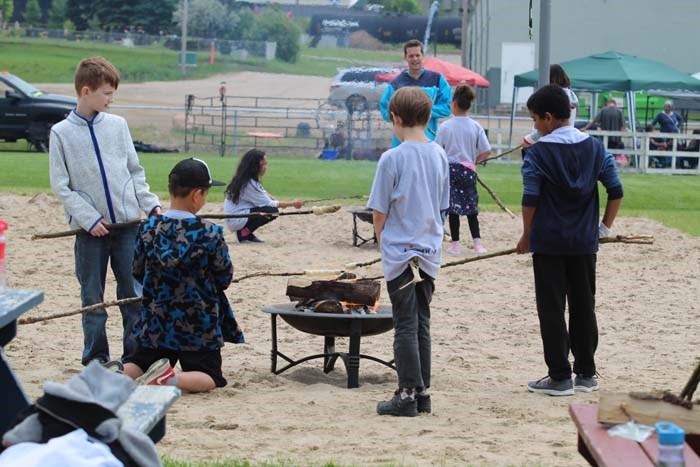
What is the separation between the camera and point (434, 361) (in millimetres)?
8742

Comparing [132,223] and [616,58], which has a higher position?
[616,58]

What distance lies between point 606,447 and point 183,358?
3.61 metres

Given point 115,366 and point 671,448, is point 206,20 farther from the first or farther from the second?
point 671,448

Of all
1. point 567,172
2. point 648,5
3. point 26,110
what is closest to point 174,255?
point 567,172

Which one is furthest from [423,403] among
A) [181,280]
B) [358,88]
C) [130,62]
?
[130,62]

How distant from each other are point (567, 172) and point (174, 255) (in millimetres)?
2352

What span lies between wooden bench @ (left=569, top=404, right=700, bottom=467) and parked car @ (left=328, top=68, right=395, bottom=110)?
3448 centimetres

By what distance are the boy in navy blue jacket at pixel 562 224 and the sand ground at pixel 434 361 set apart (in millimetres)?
330

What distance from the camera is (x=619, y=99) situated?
48906mm

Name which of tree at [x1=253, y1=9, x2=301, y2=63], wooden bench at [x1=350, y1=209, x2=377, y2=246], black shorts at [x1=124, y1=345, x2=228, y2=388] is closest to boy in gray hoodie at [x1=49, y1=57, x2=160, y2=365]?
black shorts at [x1=124, y1=345, x2=228, y2=388]

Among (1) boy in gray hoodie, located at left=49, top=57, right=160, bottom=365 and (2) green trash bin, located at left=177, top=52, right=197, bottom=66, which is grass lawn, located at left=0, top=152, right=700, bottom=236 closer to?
(1) boy in gray hoodie, located at left=49, top=57, right=160, bottom=365

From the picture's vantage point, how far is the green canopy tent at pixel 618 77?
29.0 metres

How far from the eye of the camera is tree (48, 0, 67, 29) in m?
85.1

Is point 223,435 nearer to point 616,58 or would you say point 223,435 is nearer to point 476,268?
point 476,268
